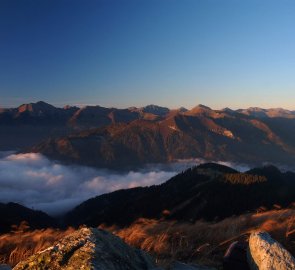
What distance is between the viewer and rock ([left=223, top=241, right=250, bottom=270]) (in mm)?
7824

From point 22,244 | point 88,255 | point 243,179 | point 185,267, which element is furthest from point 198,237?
point 243,179

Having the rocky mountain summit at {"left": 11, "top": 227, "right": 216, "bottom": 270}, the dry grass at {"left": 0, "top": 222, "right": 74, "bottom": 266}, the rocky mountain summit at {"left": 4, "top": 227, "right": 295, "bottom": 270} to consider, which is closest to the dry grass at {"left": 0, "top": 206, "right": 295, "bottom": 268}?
the dry grass at {"left": 0, "top": 222, "right": 74, "bottom": 266}

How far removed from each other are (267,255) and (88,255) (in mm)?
3270

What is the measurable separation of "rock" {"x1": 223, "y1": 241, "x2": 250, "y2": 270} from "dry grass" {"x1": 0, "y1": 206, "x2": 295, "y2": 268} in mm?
1026

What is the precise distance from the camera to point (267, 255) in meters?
6.99

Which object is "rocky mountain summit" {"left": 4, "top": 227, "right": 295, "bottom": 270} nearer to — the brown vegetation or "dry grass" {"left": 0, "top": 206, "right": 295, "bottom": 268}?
"dry grass" {"left": 0, "top": 206, "right": 295, "bottom": 268}

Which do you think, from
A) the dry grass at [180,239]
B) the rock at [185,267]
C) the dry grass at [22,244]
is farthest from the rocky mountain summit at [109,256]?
the dry grass at [22,244]

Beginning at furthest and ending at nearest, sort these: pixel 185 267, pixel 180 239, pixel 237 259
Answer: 1. pixel 180 239
2. pixel 185 267
3. pixel 237 259

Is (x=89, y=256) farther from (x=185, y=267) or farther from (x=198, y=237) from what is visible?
(x=198, y=237)

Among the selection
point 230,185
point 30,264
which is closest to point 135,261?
point 30,264

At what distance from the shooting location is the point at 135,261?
23.0 feet

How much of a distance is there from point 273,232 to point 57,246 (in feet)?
21.7

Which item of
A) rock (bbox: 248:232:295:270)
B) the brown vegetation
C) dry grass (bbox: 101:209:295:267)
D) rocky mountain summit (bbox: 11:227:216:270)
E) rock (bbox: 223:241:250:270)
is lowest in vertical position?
the brown vegetation

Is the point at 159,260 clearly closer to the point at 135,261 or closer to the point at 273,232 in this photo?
the point at 135,261
